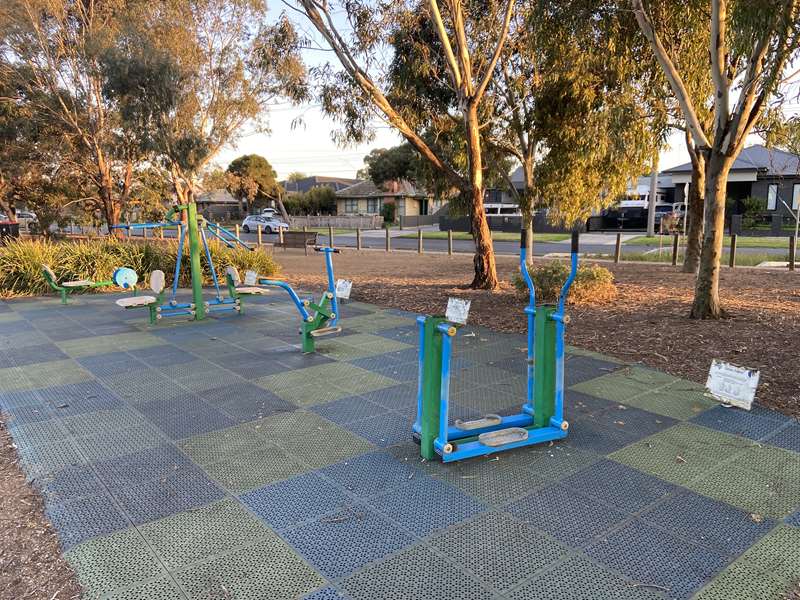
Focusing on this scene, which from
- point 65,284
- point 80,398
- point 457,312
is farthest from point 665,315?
point 65,284

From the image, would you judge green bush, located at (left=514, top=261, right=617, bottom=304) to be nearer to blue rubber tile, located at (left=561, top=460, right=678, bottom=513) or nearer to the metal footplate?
the metal footplate

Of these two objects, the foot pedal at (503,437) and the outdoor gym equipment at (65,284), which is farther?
the outdoor gym equipment at (65,284)

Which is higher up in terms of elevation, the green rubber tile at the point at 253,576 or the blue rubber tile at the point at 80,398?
the blue rubber tile at the point at 80,398

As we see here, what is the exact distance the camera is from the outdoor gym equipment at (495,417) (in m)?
3.49

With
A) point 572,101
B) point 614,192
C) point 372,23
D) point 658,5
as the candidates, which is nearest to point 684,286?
point 614,192

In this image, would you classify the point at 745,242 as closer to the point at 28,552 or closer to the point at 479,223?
the point at 479,223

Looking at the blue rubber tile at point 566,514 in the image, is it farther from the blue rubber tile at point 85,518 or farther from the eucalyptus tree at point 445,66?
the eucalyptus tree at point 445,66

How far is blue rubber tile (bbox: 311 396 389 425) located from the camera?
4395mm

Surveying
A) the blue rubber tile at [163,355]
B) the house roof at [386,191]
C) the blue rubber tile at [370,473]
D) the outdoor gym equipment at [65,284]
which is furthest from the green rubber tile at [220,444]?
the house roof at [386,191]

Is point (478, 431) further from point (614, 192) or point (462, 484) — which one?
point (614, 192)

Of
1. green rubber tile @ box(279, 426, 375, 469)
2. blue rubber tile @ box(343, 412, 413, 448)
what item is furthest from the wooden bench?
green rubber tile @ box(279, 426, 375, 469)

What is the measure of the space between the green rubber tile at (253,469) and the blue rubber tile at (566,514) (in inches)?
53.4

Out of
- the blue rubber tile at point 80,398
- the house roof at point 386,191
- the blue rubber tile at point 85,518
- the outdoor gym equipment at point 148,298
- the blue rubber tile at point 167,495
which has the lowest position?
the blue rubber tile at point 85,518

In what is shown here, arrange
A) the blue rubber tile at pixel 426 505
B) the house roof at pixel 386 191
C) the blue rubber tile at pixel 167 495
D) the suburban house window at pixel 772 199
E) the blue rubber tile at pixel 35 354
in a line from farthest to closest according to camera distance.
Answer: the house roof at pixel 386 191 < the suburban house window at pixel 772 199 < the blue rubber tile at pixel 35 354 < the blue rubber tile at pixel 167 495 < the blue rubber tile at pixel 426 505
